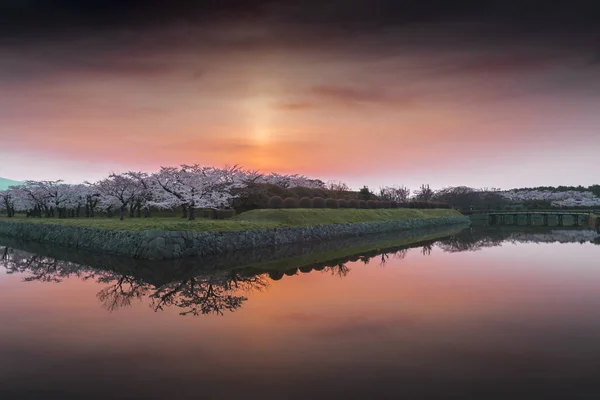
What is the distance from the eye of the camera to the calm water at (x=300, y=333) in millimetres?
8734

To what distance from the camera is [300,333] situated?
40.4ft

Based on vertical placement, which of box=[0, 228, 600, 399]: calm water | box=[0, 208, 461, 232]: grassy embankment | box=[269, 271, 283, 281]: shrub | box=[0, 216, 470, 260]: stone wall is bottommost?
box=[0, 228, 600, 399]: calm water

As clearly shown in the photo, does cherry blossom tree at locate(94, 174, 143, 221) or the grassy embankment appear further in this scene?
cherry blossom tree at locate(94, 174, 143, 221)

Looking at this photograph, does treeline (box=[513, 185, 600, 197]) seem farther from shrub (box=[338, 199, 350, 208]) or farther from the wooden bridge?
shrub (box=[338, 199, 350, 208])

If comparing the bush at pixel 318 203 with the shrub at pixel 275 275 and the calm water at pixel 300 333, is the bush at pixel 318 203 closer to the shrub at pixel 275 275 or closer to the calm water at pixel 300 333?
the calm water at pixel 300 333

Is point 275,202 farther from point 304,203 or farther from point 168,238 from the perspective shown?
point 168,238

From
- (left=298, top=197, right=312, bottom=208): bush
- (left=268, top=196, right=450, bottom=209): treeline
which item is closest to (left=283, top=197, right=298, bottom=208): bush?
(left=268, top=196, right=450, bottom=209): treeline

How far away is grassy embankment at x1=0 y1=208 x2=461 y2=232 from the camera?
105 feet

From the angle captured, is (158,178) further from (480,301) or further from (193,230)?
(480,301)

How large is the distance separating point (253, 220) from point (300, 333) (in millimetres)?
29582

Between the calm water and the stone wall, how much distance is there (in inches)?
205

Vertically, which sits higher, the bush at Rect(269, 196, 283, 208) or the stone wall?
the bush at Rect(269, 196, 283, 208)

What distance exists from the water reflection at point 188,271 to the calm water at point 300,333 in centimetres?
17

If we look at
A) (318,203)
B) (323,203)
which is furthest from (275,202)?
(323,203)
